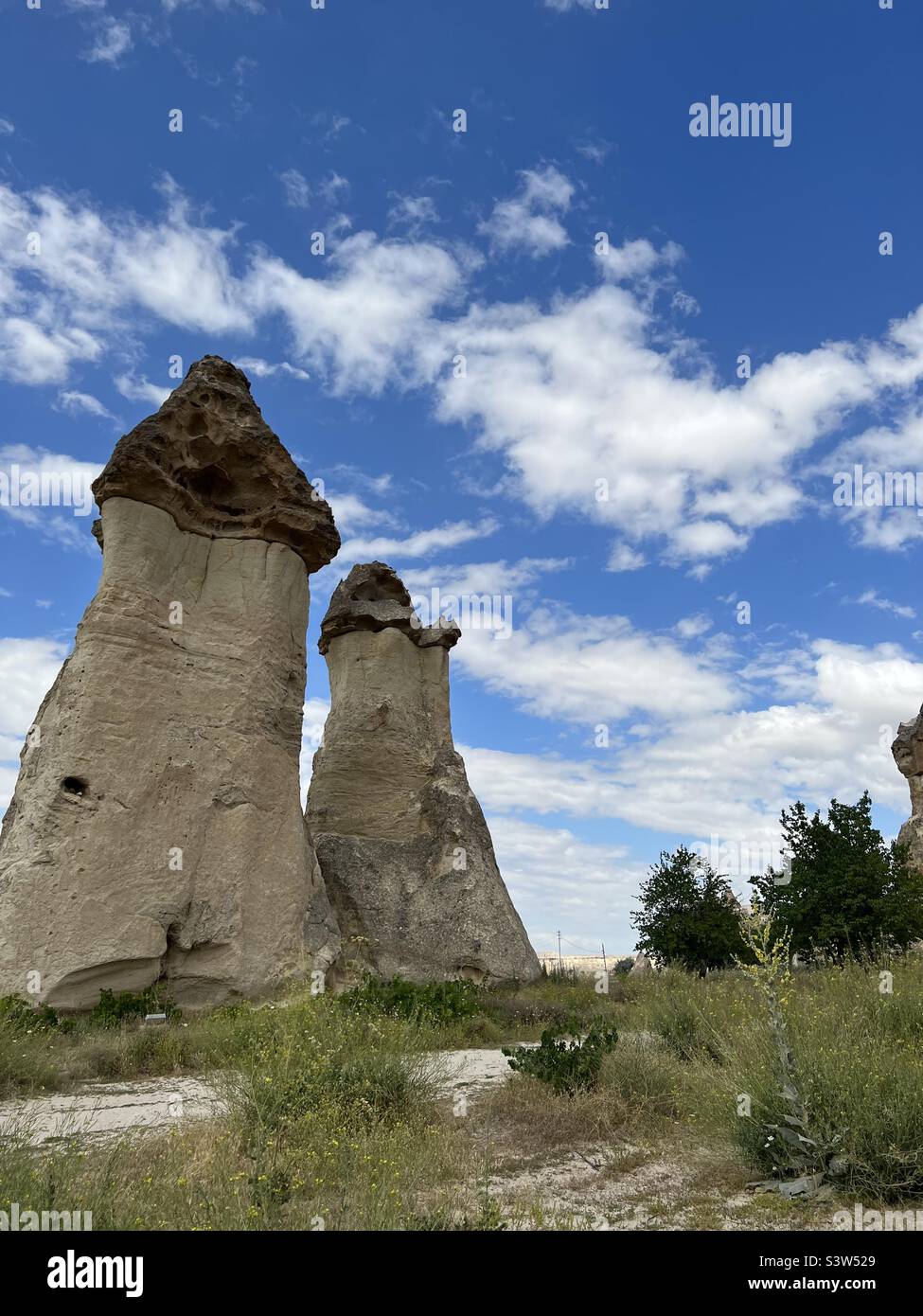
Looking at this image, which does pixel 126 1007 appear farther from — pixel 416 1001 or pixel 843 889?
pixel 843 889

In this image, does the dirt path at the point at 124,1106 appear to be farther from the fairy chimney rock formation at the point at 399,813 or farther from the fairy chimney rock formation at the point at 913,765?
the fairy chimney rock formation at the point at 913,765

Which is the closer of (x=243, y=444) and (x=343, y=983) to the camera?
(x=343, y=983)

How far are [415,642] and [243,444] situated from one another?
6801mm

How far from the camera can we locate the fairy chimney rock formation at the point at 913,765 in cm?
2733

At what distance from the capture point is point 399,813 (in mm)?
17609

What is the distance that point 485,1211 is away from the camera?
11.7 feet

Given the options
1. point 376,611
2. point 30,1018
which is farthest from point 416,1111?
point 376,611

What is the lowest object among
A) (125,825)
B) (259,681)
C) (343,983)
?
(343,983)

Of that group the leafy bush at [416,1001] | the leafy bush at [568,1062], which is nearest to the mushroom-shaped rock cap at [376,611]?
the leafy bush at [416,1001]

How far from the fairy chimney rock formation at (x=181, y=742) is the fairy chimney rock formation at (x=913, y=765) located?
Result: 72.0ft

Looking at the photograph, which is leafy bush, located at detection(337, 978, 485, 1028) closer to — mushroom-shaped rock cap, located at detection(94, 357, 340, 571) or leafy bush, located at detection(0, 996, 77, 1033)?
leafy bush, located at detection(0, 996, 77, 1033)

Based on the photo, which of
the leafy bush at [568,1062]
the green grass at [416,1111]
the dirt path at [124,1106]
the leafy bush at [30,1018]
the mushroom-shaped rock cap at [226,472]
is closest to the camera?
the green grass at [416,1111]
